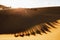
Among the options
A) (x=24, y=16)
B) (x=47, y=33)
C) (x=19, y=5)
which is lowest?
(x=47, y=33)

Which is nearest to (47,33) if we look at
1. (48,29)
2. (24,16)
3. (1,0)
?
(48,29)

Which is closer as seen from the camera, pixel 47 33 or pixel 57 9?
pixel 47 33

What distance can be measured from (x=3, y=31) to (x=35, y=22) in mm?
329

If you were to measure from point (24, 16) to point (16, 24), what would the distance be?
121mm

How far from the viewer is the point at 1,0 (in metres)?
1.21

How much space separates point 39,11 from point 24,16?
0.17m

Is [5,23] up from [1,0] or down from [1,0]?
down

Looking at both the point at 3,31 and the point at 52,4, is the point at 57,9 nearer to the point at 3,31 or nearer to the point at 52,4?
the point at 52,4

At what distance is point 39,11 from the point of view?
1.20 metres

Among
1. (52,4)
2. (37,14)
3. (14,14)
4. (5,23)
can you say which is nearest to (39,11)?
(37,14)

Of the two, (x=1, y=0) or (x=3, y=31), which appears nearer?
(x=3, y=31)

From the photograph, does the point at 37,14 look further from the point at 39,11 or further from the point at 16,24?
the point at 16,24

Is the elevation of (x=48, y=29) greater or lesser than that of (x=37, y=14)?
lesser

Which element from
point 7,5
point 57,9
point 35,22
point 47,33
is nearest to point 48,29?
point 47,33
